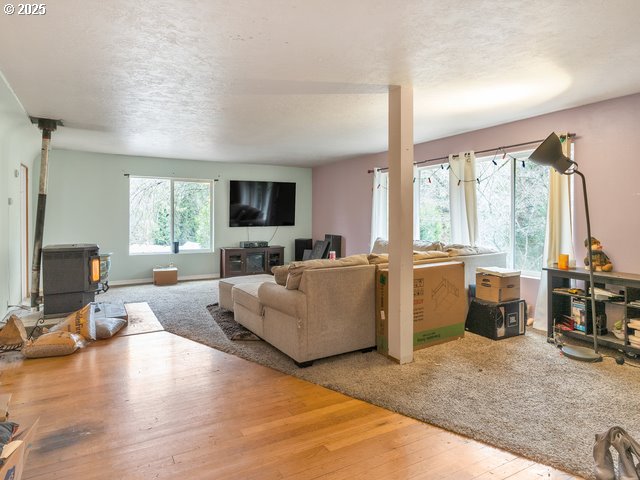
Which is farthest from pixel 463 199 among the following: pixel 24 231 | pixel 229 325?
pixel 24 231

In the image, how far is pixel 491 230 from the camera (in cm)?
496

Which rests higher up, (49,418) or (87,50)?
(87,50)

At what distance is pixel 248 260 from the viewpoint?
7652 mm

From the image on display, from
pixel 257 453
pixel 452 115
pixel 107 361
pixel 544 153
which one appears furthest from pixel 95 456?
pixel 452 115

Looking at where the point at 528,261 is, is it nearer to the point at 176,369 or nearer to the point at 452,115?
the point at 452,115

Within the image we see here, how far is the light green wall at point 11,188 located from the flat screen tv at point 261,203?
3.39 metres

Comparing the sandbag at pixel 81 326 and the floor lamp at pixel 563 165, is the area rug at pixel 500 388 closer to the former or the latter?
the floor lamp at pixel 563 165

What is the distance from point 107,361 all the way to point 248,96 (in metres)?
2.70

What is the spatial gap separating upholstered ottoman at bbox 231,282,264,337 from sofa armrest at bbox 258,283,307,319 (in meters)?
0.18

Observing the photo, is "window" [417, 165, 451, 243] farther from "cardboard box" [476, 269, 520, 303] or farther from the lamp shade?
the lamp shade

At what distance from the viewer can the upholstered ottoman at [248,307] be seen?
369cm

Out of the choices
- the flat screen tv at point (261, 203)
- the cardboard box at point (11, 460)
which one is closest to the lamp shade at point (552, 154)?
the cardboard box at point (11, 460)

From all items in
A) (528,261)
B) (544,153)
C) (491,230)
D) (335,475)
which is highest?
(544,153)

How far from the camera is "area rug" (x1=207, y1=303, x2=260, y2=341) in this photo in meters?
3.78
